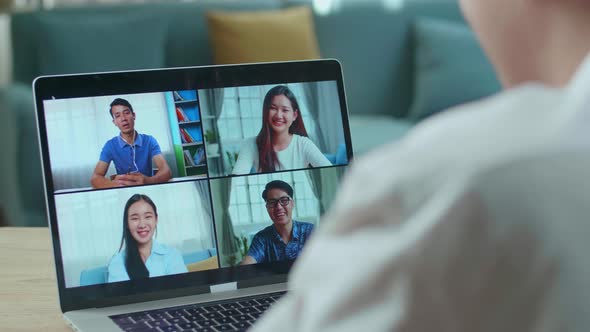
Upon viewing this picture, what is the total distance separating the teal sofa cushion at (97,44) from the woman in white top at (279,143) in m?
2.30

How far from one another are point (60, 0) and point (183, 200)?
3178 millimetres

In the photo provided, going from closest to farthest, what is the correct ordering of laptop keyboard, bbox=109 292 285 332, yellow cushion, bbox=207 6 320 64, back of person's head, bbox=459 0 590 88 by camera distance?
back of person's head, bbox=459 0 590 88
laptop keyboard, bbox=109 292 285 332
yellow cushion, bbox=207 6 320 64

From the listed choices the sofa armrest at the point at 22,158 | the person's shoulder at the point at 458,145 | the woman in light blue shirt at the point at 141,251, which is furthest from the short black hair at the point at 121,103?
the sofa armrest at the point at 22,158

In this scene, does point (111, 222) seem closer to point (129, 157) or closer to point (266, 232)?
point (129, 157)

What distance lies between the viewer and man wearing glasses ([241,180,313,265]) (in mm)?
1077

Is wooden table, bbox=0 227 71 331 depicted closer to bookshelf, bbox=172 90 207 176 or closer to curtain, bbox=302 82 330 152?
bookshelf, bbox=172 90 207 176

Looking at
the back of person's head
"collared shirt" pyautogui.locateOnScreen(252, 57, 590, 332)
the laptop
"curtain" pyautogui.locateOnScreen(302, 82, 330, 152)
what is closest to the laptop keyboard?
the laptop

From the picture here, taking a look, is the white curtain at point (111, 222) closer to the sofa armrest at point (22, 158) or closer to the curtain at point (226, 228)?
the curtain at point (226, 228)

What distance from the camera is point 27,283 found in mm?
1134

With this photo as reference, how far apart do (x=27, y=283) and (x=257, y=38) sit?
242 cm

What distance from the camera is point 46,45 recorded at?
11.0 feet

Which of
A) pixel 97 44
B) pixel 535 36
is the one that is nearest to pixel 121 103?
pixel 535 36

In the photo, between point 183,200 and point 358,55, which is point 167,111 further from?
point 358,55

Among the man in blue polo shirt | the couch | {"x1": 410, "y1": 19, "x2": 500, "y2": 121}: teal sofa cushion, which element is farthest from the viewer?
{"x1": 410, "y1": 19, "x2": 500, "y2": 121}: teal sofa cushion
